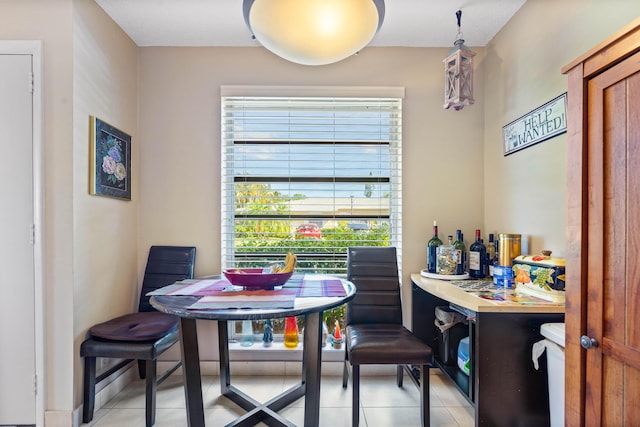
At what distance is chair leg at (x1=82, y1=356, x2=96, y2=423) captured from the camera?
6.52ft

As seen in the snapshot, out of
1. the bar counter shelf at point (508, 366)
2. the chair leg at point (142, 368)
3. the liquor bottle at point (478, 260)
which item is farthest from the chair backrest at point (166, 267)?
the liquor bottle at point (478, 260)

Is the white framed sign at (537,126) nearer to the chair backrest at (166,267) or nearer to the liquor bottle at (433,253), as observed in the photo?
the liquor bottle at (433,253)

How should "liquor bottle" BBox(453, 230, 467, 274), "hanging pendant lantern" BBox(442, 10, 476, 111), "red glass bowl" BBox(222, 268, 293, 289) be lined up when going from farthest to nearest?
"liquor bottle" BBox(453, 230, 467, 274), "hanging pendant lantern" BBox(442, 10, 476, 111), "red glass bowl" BBox(222, 268, 293, 289)

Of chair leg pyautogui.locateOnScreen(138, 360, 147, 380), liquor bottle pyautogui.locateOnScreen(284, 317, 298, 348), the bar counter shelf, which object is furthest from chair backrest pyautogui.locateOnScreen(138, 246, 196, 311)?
the bar counter shelf

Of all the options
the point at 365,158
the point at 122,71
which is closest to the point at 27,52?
the point at 122,71

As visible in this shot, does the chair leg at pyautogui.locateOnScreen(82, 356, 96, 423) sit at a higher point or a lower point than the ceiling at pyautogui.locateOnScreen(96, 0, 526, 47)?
lower

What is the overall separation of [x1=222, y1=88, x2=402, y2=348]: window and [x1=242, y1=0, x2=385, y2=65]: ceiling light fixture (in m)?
1.34

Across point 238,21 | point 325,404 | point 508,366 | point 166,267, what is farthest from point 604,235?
point 166,267

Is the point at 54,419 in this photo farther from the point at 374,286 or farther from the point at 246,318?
the point at 374,286

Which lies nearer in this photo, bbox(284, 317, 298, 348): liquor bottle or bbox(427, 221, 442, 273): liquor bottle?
bbox(427, 221, 442, 273): liquor bottle

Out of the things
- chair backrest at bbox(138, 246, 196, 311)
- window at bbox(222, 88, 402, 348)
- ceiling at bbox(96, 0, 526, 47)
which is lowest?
chair backrest at bbox(138, 246, 196, 311)

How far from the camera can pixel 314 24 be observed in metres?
1.20

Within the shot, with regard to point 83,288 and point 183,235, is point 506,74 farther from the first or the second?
point 83,288

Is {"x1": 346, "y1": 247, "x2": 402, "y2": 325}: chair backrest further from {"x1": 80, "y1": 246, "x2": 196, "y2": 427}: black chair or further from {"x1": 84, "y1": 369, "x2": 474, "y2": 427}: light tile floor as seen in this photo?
{"x1": 80, "y1": 246, "x2": 196, "y2": 427}: black chair
